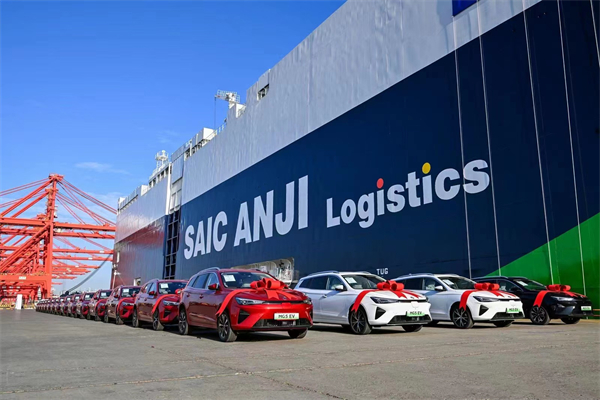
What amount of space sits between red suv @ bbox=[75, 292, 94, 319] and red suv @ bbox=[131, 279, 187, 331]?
30.7 ft

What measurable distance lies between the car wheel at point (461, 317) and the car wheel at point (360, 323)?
8.98 feet

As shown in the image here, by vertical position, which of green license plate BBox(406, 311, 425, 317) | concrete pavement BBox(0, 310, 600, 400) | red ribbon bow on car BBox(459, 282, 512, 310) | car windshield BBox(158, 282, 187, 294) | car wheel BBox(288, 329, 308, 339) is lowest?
concrete pavement BBox(0, 310, 600, 400)

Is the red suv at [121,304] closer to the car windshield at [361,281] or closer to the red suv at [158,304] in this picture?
the red suv at [158,304]

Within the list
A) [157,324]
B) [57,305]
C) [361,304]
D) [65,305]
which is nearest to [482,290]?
[361,304]

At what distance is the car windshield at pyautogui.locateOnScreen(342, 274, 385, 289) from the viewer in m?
11.6

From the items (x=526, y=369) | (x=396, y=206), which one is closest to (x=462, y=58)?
(x=396, y=206)

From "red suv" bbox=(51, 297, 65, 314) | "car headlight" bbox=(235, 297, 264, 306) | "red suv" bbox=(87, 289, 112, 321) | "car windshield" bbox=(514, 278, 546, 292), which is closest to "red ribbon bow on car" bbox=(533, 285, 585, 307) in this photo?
"car windshield" bbox=(514, 278, 546, 292)

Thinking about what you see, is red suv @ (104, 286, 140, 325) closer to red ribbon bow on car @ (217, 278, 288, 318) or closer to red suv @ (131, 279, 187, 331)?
red suv @ (131, 279, 187, 331)

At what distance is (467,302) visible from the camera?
38.8 feet

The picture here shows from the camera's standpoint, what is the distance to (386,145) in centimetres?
2120

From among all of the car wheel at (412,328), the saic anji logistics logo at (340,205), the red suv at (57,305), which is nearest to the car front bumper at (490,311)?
the car wheel at (412,328)

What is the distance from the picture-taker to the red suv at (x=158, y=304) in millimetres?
13656

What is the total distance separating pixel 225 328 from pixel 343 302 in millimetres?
3032

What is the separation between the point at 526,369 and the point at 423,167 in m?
14.2
